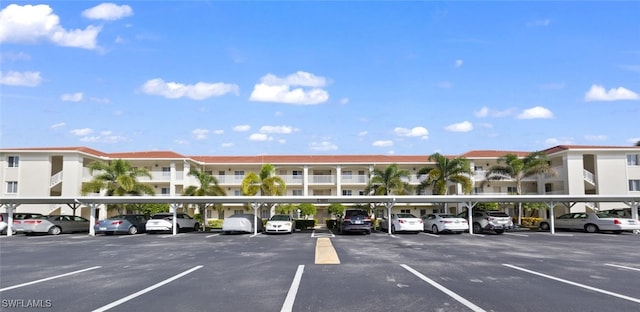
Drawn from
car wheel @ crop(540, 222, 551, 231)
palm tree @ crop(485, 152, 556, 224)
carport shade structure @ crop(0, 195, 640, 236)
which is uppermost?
palm tree @ crop(485, 152, 556, 224)

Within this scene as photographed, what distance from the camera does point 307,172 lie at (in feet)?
174

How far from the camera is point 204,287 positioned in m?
9.18

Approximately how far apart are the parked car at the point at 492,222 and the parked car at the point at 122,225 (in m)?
20.8

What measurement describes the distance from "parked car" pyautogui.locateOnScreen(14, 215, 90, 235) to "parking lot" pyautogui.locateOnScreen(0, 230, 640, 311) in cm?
1394

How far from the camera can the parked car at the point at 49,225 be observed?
27719 mm

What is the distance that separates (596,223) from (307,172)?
30860 millimetres

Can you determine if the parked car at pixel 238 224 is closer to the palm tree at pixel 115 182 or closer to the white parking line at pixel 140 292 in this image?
the palm tree at pixel 115 182

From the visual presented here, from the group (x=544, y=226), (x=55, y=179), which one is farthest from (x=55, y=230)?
(x=544, y=226)

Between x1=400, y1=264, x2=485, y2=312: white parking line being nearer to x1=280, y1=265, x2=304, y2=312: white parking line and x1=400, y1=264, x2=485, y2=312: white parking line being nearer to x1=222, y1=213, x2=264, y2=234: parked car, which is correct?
x1=280, y1=265, x2=304, y2=312: white parking line

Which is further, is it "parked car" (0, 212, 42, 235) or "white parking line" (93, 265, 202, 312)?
"parked car" (0, 212, 42, 235)

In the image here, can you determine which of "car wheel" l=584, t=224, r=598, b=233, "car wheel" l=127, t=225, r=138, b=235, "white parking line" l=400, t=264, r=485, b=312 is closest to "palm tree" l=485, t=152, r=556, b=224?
"car wheel" l=584, t=224, r=598, b=233

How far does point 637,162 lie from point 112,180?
44697 millimetres

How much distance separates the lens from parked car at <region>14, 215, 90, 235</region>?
27.7m

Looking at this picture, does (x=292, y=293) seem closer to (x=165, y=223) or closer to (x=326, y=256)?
(x=326, y=256)
